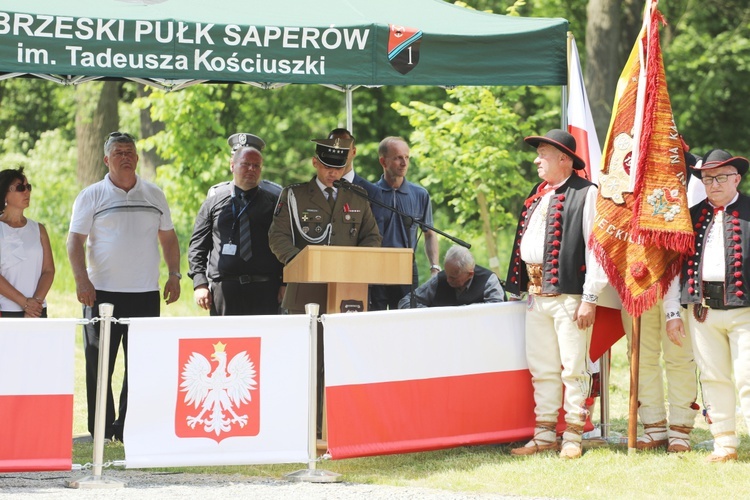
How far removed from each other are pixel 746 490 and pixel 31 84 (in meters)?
26.8

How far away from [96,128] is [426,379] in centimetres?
1600

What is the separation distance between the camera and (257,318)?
23.1 ft

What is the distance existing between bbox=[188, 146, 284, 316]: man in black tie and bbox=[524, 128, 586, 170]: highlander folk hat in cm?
233

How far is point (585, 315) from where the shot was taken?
765 cm

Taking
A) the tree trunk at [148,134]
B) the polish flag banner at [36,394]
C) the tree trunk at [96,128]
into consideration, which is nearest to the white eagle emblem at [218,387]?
the polish flag banner at [36,394]

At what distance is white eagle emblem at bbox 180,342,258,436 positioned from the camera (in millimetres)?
6992

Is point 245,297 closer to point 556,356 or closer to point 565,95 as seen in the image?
point 556,356

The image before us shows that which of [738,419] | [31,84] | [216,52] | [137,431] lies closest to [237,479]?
[137,431]

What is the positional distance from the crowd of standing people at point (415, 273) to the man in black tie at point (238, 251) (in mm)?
11

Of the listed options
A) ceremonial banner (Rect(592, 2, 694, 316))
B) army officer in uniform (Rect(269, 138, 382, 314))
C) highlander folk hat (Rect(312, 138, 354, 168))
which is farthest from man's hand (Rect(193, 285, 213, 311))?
ceremonial banner (Rect(592, 2, 694, 316))

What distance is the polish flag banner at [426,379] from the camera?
7266 mm

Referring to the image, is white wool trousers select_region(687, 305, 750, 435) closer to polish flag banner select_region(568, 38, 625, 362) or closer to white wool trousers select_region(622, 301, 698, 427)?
white wool trousers select_region(622, 301, 698, 427)

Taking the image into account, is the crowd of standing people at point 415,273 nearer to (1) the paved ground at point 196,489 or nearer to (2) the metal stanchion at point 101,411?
(1) the paved ground at point 196,489

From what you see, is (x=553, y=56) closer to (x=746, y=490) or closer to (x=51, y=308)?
(x=746, y=490)
